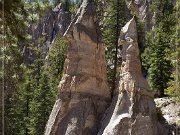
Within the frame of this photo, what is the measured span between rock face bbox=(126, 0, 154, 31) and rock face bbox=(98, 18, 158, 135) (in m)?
36.8

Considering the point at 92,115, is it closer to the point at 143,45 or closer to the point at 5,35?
the point at 5,35

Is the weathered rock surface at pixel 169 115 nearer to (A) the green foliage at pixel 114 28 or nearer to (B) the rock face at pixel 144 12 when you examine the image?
(A) the green foliage at pixel 114 28

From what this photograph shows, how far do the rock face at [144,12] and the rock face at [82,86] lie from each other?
3536cm

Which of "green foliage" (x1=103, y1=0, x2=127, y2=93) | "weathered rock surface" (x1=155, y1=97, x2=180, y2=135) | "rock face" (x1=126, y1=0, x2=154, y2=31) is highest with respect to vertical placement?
"rock face" (x1=126, y1=0, x2=154, y2=31)

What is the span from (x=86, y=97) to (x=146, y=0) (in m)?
45.8

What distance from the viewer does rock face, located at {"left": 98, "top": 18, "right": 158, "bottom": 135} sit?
2620cm

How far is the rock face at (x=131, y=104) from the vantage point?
26203 mm

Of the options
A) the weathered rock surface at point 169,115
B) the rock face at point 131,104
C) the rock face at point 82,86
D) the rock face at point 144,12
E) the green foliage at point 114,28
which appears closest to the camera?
the rock face at point 131,104

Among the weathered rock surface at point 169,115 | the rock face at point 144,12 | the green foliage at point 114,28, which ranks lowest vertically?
the weathered rock surface at point 169,115

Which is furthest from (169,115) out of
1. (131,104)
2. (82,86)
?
(82,86)

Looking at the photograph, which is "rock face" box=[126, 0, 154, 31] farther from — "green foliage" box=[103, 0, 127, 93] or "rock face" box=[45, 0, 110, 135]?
"rock face" box=[45, 0, 110, 135]

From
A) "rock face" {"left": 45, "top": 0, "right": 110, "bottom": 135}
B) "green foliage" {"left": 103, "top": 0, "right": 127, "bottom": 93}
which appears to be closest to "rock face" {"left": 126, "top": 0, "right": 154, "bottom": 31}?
"green foliage" {"left": 103, "top": 0, "right": 127, "bottom": 93}

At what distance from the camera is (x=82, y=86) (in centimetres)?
2884

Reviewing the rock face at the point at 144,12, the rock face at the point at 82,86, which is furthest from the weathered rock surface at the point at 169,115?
the rock face at the point at 144,12
